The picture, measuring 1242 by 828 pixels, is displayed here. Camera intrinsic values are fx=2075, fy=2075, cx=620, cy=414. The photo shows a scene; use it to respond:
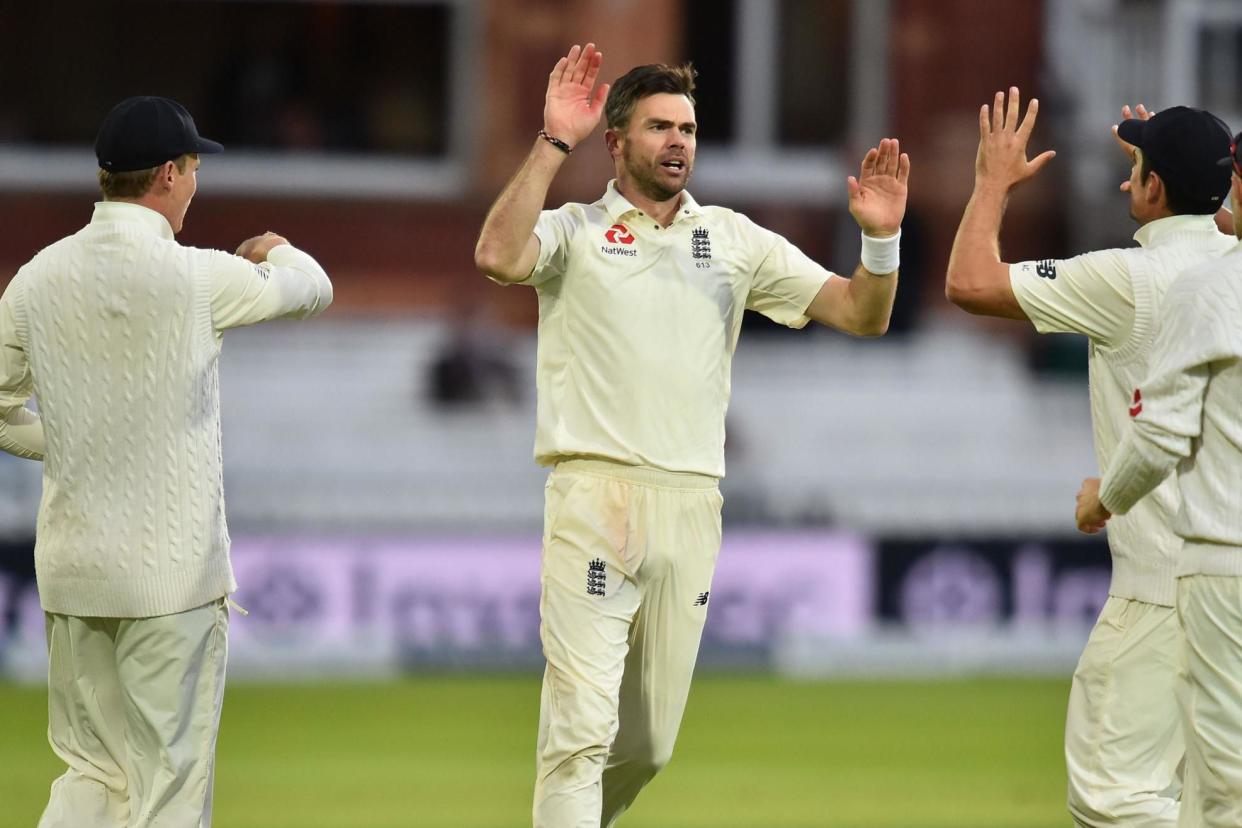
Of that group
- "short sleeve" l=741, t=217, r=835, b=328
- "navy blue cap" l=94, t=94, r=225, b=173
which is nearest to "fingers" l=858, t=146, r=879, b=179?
"short sleeve" l=741, t=217, r=835, b=328

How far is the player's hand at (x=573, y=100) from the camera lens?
5266mm

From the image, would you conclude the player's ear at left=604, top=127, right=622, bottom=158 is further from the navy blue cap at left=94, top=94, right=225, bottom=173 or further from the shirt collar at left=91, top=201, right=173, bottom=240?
the shirt collar at left=91, top=201, right=173, bottom=240

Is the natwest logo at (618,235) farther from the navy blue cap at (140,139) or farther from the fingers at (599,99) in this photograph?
the navy blue cap at (140,139)

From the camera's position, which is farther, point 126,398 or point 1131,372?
point 1131,372

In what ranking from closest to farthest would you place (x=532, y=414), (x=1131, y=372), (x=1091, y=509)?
(x=1091, y=509)
(x=1131, y=372)
(x=532, y=414)

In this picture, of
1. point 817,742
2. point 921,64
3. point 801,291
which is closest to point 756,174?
point 921,64

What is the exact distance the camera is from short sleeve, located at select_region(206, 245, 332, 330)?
16.1 feet

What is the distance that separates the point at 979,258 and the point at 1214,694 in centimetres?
140

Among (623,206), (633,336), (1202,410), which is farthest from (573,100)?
(1202,410)

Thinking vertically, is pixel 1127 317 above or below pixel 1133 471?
above

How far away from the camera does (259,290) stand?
16.2 feet

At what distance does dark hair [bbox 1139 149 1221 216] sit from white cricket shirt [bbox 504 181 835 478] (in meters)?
1.11

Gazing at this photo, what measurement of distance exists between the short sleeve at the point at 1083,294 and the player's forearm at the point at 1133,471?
66cm

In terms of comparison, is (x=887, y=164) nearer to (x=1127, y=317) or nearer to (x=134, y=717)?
(x=1127, y=317)
